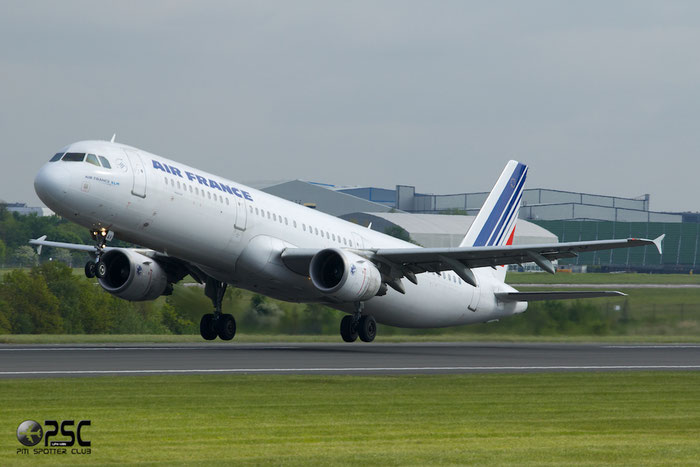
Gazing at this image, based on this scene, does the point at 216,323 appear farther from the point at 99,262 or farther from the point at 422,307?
the point at 99,262

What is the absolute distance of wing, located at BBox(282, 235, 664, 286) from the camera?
109 feet

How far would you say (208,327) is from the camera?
3762 centimetres

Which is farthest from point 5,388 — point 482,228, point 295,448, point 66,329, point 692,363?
point 66,329

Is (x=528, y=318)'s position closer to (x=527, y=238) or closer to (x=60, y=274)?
(x=60, y=274)

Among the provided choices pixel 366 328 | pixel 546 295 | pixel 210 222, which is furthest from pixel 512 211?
pixel 210 222

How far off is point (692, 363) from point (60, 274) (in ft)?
125

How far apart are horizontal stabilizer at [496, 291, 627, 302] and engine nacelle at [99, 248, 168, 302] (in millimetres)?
14542

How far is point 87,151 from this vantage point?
29500 millimetres

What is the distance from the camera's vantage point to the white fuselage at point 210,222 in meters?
29.0

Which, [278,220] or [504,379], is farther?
[278,220]

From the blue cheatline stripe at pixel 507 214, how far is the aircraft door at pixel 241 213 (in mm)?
14210

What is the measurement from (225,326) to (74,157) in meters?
10.5

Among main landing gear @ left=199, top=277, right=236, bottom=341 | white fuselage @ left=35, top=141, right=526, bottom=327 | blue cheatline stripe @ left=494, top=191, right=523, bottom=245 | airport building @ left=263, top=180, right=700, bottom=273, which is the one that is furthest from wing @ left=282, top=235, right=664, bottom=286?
airport building @ left=263, top=180, right=700, bottom=273

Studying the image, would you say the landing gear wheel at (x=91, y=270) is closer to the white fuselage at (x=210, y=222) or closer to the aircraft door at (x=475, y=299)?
the white fuselage at (x=210, y=222)
